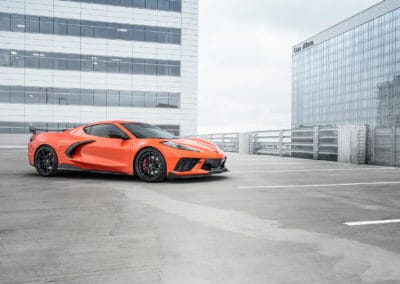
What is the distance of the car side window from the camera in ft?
24.1

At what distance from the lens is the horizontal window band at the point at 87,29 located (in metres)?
38.3

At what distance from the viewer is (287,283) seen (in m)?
2.13

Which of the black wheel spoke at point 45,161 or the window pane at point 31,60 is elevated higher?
the window pane at point 31,60

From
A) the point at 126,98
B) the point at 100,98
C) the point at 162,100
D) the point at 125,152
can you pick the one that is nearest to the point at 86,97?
the point at 100,98

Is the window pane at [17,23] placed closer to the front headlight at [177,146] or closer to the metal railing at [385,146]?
the metal railing at [385,146]

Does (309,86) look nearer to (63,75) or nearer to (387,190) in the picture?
(63,75)

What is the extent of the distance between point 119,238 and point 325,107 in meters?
114

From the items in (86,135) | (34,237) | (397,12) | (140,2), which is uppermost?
(397,12)

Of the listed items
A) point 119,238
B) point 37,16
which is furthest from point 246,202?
point 37,16

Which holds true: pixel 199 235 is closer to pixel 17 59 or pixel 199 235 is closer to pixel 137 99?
pixel 137 99

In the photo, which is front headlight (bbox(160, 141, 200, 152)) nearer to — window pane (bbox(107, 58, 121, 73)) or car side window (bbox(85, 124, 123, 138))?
car side window (bbox(85, 124, 123, 138))

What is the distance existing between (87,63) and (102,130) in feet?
116

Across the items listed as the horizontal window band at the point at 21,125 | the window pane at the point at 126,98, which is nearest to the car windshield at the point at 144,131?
the horizontal window band at the point at 21,125

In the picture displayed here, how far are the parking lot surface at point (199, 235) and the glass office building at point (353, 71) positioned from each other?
87.7 metres
